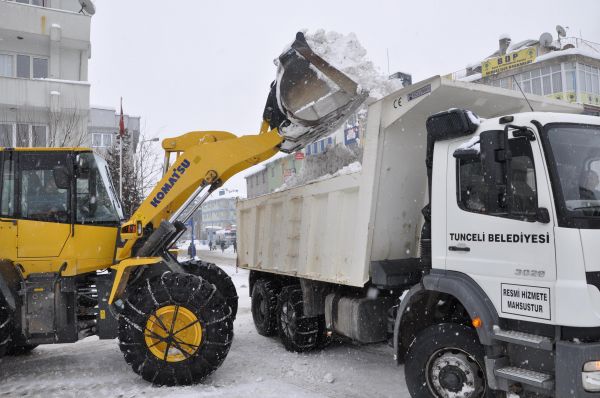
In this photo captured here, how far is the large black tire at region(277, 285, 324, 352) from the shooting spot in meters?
6.76

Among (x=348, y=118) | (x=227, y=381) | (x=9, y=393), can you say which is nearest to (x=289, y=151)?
(x=348, y=118)

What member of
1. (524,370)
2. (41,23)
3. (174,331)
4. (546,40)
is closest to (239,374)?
(174,331)

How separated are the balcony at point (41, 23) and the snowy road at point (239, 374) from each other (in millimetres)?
14103

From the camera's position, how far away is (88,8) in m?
18.6

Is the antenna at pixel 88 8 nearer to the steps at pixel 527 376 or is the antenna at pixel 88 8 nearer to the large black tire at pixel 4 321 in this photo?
the large black tire at pixel 4 321

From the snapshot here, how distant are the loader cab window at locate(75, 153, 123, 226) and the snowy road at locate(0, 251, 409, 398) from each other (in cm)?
184

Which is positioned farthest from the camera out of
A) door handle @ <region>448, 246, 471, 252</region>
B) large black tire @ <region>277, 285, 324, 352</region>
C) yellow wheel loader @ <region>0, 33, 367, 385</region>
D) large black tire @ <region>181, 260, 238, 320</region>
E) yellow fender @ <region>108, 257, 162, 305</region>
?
large black tire @ <region>181, 260, 238, 320</region>

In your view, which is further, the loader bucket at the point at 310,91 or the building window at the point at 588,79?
the building window at the point at 588,79

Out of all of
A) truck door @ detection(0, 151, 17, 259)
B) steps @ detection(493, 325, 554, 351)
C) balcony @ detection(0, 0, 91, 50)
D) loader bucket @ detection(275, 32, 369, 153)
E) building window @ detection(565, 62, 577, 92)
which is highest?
building window @ detection(565, 62, 577, 92)

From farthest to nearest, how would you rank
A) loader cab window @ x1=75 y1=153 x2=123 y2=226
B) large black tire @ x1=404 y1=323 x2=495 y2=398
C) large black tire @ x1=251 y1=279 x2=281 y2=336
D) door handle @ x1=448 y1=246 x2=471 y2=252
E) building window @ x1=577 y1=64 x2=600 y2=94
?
building window @ x1=577 y1=64 x2=600 y2=94 < large black tire @ x1=251 y1=279 x2=281 y2=336 < loader cab window @ x1=75 y1=153 x2=123 y2=226 < door handle @ x1=448 y1=246 x2=471 y2=252 < large black tire @ x1=404 y1=323 x2=495 y2=398

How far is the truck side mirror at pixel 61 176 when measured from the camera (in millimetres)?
5840

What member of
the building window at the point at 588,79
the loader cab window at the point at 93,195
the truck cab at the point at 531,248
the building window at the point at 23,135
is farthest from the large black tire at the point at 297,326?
the building window at the point at 588,79

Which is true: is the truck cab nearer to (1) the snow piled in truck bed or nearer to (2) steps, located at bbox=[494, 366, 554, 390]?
(2) steps, located at bbox=[494, 366, 554, 390]

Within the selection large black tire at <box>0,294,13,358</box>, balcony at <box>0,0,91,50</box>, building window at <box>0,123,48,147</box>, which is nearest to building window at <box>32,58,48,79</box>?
balcony at <box>0,0,91,50</box>
